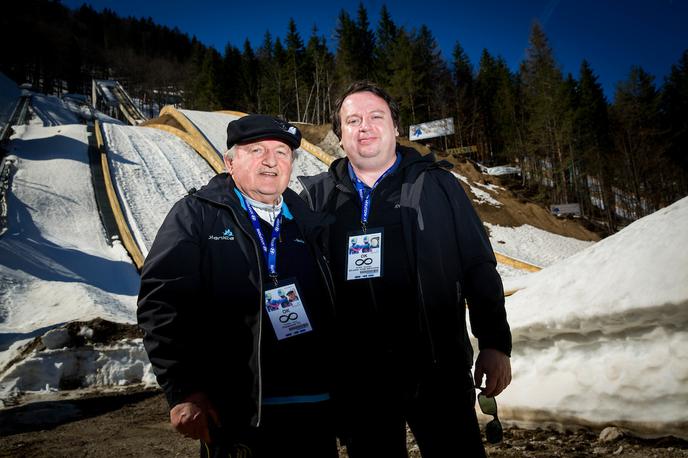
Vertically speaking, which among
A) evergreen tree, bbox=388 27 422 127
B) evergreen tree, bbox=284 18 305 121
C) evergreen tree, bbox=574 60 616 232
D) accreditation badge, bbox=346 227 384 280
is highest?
evergreen tree, bbox=284 18 305 121

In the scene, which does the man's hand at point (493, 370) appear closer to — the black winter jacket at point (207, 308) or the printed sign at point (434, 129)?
the black winter jacket at point (207, 308)

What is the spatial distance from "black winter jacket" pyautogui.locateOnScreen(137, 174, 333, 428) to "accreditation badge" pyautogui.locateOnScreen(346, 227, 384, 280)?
46 centimetres

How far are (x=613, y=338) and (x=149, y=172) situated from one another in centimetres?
1903

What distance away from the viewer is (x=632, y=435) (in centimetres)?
246

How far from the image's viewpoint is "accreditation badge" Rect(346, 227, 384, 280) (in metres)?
1.87

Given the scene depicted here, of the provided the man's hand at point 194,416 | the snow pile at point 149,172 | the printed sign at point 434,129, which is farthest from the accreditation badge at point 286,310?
the printed sign at point 434,129

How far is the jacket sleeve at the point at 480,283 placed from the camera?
5.78 ft

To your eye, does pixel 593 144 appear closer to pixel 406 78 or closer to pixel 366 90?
pixel 406 78

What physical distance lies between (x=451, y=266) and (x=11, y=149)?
70.0 feet

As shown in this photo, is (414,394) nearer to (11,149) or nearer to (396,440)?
(396,440)

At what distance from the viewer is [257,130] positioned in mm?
1938

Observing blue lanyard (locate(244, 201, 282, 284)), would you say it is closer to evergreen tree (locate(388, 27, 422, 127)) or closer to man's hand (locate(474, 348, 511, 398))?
man's hand (locate(474, 348, 511, 398))

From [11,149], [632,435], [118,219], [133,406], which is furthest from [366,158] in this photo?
[11,149]

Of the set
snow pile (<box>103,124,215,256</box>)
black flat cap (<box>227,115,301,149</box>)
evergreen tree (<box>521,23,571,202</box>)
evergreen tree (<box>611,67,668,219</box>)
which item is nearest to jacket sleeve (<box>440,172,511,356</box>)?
black flat cap (<box>227,115,301,149</box>)
